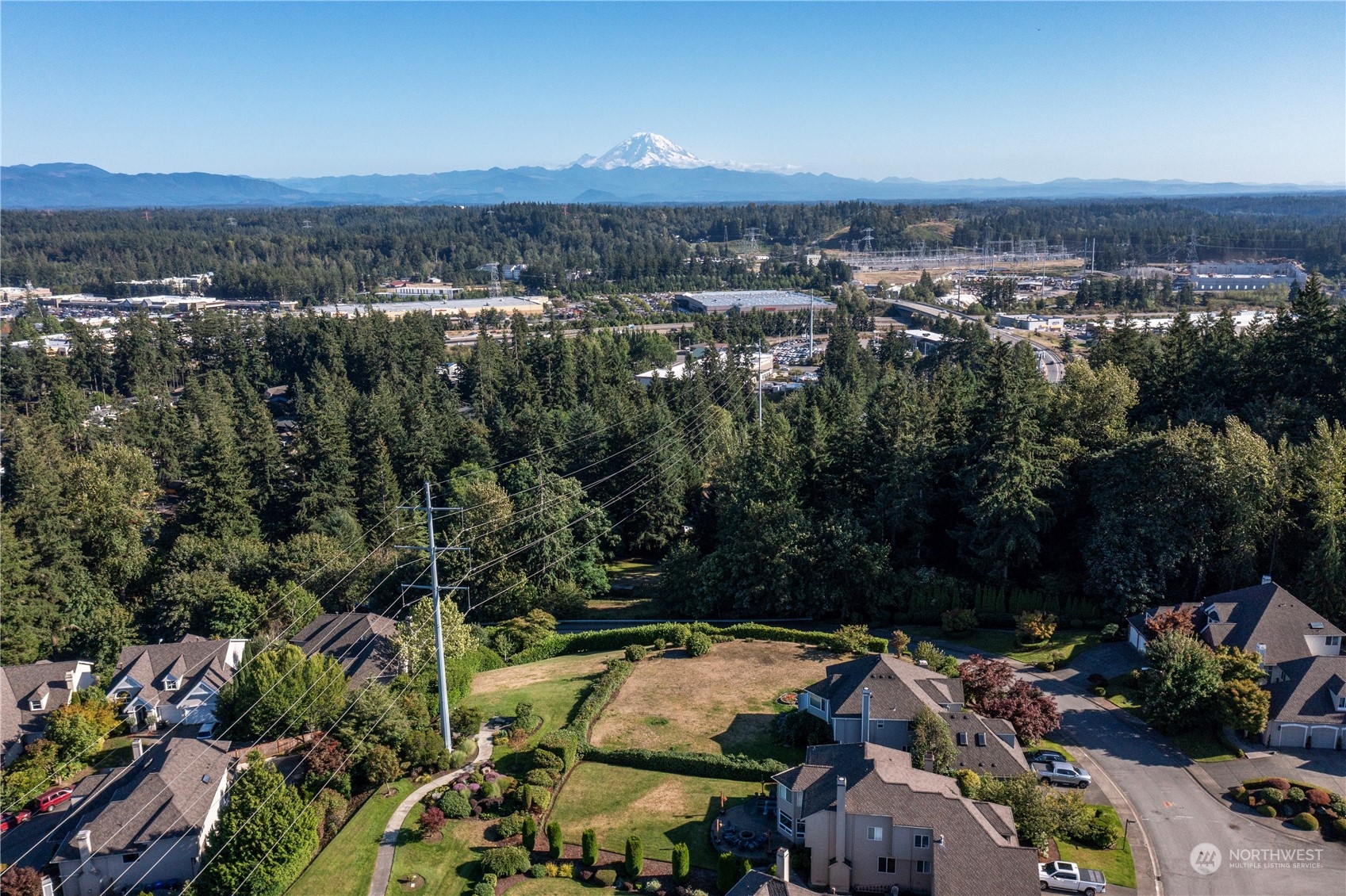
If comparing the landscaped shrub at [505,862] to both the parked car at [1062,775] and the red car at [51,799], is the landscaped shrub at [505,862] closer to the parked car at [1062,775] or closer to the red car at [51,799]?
the parked car at [1062,775]

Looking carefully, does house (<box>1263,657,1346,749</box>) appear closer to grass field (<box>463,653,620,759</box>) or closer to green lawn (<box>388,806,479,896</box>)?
grass field (<box>463,653,620,759</box>)

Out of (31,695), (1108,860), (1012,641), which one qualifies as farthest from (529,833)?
(31,695)

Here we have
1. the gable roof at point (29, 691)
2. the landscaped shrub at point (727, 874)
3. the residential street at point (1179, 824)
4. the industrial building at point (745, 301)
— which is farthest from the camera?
the industrial building at point (745, 301)

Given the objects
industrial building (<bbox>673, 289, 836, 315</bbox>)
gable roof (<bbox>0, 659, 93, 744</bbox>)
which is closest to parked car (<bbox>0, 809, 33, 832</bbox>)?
gable roof (<bbox>0, 659, 93, 744</bbox>)

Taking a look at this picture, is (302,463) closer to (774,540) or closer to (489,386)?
(489,386)

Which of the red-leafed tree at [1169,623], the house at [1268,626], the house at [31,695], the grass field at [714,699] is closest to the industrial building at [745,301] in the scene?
the grass field at [714,699]

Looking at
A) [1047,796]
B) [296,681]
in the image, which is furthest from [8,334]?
[1047,796]
